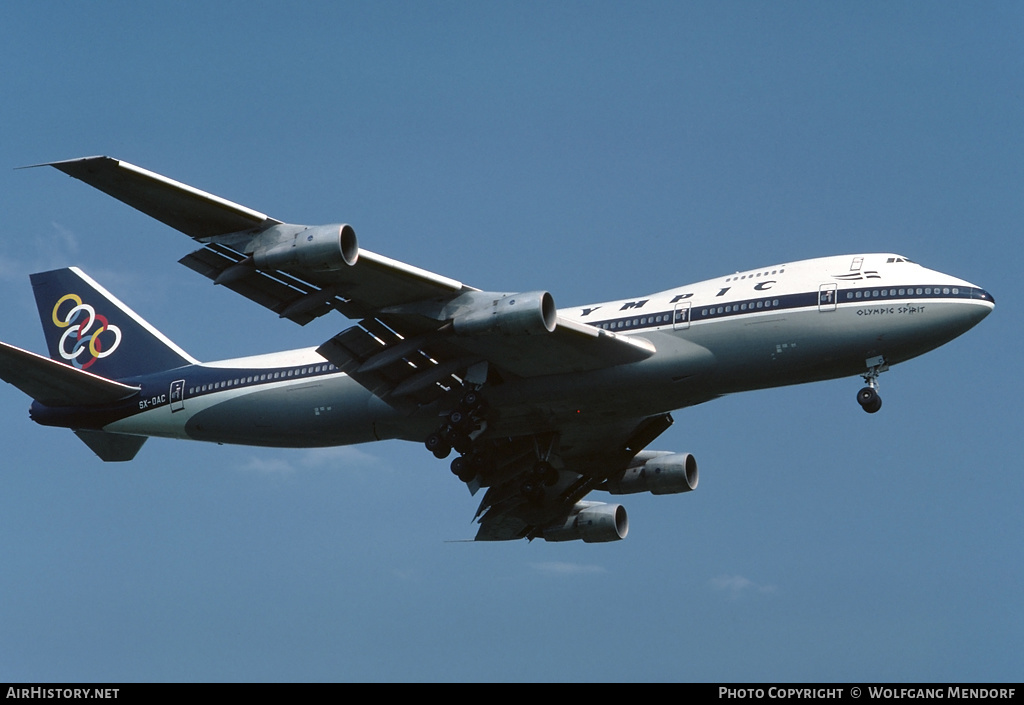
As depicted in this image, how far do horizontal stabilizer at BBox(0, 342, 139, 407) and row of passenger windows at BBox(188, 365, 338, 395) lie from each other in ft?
8.27

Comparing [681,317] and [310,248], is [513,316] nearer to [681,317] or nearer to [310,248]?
[681,317]

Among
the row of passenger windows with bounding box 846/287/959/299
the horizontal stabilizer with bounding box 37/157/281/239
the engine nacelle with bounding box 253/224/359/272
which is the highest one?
the horizontal stabilizer with bounding box 37/157/281/239

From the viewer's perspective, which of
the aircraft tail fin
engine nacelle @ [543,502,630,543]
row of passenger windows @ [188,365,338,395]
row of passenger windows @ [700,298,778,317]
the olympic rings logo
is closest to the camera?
row of passenger windows @ [700,298,778,317]

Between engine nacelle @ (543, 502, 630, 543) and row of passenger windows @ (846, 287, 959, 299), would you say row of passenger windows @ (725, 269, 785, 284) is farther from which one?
engine nacelle @ (543, 502, 630, 543)

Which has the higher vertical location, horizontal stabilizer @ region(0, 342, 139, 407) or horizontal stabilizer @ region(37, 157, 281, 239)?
horizontal stabilizer @ region(37, 157, 281, 239)

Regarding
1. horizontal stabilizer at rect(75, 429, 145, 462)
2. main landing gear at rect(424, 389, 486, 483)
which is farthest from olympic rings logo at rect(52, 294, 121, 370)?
main landing gear at rect(424, 389, 486, 483)

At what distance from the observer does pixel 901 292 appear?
113ft

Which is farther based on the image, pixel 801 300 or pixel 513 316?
pixel 801 300

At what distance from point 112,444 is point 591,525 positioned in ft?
54.8

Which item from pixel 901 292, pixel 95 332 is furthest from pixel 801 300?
pixel 95 332

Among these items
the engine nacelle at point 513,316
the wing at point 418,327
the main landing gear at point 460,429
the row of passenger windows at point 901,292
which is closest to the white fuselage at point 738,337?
the row of passenger windows at point 901,292

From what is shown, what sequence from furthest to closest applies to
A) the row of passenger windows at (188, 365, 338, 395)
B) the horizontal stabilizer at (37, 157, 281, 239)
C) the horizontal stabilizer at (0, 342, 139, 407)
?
the row of passenger windows at (188, 365, 338, 395) → the horizontal stabilizer at (0, 342, 139, 407) → the horizontal stabilizer at (37, 157, 281, 239)

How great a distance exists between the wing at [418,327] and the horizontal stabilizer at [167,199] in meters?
0.03

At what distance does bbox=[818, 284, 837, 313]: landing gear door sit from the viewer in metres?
34.5
